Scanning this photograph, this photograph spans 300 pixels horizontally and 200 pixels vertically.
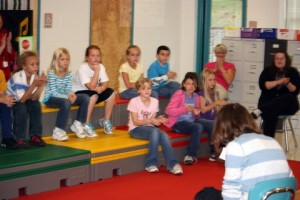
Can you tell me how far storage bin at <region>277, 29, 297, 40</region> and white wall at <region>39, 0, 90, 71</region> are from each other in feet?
10.1

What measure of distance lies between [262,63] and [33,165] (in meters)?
5.08

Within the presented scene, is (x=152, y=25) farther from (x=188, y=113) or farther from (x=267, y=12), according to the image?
(x=267, y=12)

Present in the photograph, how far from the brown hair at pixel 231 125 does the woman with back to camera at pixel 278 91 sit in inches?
177

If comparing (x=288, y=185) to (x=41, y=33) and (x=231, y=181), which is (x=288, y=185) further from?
(x=41, y=33)

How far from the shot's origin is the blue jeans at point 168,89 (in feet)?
29.2

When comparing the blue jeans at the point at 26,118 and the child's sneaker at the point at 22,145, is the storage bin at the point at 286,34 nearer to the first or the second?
the blue jeans at the point at 26,118

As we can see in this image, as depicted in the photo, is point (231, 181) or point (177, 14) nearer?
point (231, 181)

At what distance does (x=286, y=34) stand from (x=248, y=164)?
20.6ft

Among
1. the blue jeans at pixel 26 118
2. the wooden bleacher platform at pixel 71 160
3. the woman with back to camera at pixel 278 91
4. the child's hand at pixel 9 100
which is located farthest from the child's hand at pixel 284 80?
the child's hand at pixel 9 100

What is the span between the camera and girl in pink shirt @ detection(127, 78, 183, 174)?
23.3 feet

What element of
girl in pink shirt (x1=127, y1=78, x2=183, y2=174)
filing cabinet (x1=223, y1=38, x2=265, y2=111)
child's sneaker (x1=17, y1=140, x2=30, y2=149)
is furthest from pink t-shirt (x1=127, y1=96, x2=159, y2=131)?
filing cabinet (x1=223, y1=38, x2=265, y2=111)

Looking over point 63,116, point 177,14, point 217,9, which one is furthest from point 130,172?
point 217,9

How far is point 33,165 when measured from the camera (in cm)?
601

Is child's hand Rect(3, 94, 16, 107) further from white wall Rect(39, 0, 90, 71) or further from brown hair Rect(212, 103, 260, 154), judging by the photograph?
brown hair Rect(212, 103, 260, 154)
